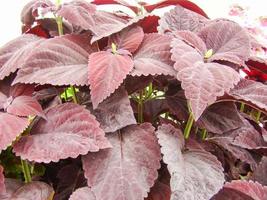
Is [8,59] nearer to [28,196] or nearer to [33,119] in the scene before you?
[33,119]

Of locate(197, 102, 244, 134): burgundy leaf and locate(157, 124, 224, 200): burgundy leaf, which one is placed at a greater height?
locate(157, 124, 224, 200): burgundy leaf

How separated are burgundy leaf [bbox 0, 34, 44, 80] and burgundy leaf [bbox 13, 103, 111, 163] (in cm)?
8

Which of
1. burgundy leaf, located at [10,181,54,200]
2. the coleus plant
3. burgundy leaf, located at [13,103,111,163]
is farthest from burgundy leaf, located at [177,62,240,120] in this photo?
burgundy leaf, located at [10,181,54,200]

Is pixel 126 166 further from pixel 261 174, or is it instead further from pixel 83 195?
pixel 261 174

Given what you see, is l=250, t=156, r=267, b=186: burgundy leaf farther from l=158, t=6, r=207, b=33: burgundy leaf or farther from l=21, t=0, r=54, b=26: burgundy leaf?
l=21, t=0, r=54, b=26: burgundy leaf

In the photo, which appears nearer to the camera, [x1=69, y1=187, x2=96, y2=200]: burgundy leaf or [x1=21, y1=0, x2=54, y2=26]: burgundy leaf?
[x1=69, y1=187, x2=96, y2=200]: burgundy leaf

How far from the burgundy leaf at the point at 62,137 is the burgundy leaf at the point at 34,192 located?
6cm

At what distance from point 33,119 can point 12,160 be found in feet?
0.30

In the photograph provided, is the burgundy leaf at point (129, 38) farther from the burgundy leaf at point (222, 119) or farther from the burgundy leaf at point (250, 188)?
the burgundy leaf at point (250, 188)

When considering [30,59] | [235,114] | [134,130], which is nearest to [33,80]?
[30,59]

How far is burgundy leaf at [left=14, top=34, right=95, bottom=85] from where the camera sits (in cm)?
65

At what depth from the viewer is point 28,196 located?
659 millimetres

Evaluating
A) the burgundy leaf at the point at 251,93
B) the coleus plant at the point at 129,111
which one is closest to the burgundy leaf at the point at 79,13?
the coleus plant at the point at 129,111

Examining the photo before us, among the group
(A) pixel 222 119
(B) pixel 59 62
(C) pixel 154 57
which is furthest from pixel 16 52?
(A) pixel 222 119
